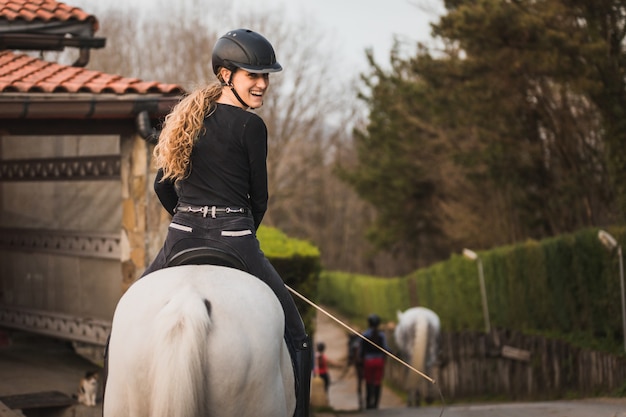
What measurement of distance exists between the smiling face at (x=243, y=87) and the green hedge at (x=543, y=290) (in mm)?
11396

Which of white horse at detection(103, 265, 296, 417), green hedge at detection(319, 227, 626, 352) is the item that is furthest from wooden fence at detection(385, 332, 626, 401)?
white horse at detection(103, 265, 296, 417)

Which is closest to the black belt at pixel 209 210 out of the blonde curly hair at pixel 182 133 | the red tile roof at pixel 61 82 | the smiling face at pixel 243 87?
the blonde curly hair at pixel 182 133

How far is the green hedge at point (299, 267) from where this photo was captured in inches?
571

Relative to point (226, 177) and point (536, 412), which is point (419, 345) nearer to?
point (536, 412)

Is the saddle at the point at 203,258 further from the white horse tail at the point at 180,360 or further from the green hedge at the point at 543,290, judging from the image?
the green hedge at the point at 543,290

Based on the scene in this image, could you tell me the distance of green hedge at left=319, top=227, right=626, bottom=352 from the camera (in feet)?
Answer: 57.2

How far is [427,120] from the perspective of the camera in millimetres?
37781

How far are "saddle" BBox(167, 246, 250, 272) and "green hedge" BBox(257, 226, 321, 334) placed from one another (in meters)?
8.72

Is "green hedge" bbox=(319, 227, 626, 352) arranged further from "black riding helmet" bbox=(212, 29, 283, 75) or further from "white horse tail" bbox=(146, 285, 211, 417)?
"white horse tail" bbox=(146, 285, 211, 417)

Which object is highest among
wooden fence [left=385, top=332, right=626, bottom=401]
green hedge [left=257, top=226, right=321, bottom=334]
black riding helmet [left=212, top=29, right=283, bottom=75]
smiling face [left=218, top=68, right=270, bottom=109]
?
black riding helmet [left=212, top=29, right=283, bottom=75]

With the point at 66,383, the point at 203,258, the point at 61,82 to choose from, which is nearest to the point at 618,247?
the point at 66,383

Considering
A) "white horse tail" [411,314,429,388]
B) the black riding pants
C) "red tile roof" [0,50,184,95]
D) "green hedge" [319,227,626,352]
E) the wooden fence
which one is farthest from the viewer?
"white horse tail" [411,314,429,388]

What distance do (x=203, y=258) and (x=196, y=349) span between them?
0.84m

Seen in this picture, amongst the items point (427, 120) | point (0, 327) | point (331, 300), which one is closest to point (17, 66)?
point (0, 327)
